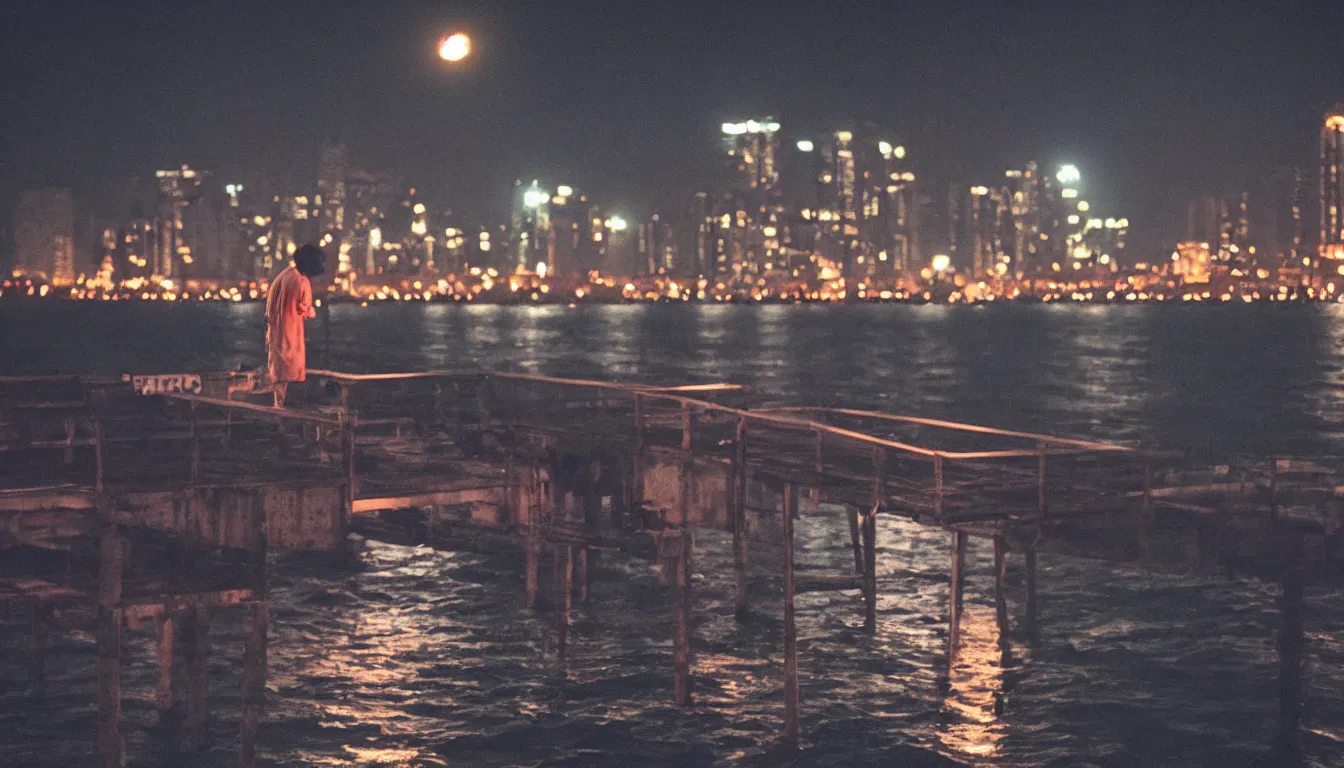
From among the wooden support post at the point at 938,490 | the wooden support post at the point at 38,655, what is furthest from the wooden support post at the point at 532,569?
the wooden support post at the point at 38,655

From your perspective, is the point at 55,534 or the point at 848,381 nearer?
the point at 55,534

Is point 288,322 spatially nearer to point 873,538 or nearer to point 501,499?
point 501,499

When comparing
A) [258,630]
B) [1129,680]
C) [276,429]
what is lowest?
[1129,680]

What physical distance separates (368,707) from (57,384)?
816cm

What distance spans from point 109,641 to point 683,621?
9186 mm

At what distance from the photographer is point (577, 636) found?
3125cm

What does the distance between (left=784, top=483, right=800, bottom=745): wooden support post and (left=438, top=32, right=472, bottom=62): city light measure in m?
8.09

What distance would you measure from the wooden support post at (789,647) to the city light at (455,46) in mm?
8095

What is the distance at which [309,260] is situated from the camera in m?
23.8

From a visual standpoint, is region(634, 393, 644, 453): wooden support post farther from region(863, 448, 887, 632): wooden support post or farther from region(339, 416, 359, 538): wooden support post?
region(339, 416, 359, 538): wooden support post

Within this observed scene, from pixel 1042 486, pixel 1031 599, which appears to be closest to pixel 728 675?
pixel 1031 599

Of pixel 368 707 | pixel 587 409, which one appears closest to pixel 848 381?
pixel 587 409

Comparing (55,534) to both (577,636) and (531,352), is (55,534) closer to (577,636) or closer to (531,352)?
(577,636)

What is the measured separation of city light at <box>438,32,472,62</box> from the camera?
A: 21578mm
